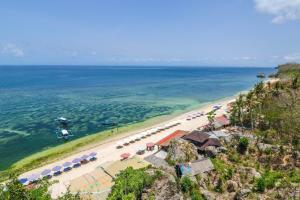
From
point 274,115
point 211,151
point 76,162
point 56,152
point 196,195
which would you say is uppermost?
point 274,115

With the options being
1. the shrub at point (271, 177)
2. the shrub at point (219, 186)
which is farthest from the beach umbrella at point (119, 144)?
the shrub at point (271, 177)

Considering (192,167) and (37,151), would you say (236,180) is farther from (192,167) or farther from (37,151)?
(37,151)

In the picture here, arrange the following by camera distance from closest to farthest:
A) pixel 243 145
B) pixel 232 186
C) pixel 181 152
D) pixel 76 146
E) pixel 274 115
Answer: pixel 232 186
pixel 181 152
pixel 243 145
pixel 274 115
pixel 76 146

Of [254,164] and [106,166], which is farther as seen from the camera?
[106,166]

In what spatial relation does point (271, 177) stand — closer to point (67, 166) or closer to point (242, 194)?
point (242, 194)

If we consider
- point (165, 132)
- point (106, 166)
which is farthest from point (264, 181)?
point (165, 132)

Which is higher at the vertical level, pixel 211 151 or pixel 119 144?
pixel 211 151

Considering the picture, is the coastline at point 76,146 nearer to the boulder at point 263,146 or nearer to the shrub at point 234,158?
the shrub at point 234,158

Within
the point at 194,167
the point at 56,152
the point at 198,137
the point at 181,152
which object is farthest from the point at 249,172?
the point at 56,152
